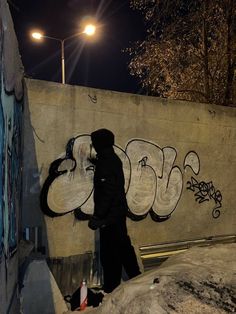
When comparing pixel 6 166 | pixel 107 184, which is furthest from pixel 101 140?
pixel 6 166

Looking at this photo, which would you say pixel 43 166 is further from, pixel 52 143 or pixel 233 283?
pixel 233 283

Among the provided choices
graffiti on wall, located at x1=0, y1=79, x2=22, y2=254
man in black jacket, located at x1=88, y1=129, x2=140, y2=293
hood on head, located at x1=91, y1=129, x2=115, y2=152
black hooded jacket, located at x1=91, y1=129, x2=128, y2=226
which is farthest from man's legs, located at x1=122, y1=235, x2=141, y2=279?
graffiti on wall, located at x1=0, y1=79, x2=22, y2=254

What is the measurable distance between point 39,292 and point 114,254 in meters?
0.84

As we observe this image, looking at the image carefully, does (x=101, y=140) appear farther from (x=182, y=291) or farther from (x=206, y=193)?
(x=206, y=193)

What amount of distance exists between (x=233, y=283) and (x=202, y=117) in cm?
398

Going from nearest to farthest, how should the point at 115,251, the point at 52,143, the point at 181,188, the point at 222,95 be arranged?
the point at 115,251 < the point at 52,143 < the point at 181,188 < the point at 222,95

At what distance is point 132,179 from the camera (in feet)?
20.4

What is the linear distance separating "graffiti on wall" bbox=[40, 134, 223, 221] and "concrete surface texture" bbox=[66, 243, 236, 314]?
182 centimetres

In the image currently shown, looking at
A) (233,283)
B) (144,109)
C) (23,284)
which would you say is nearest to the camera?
(233,283)

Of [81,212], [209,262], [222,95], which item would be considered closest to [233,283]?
[209,262]

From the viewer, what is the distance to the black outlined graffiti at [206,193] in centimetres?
708

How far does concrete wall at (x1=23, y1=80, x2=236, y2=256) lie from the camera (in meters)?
5.36

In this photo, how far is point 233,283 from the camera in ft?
11.6

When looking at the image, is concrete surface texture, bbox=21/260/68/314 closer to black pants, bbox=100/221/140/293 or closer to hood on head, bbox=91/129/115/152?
black pants, bbox=100/221/140/293
